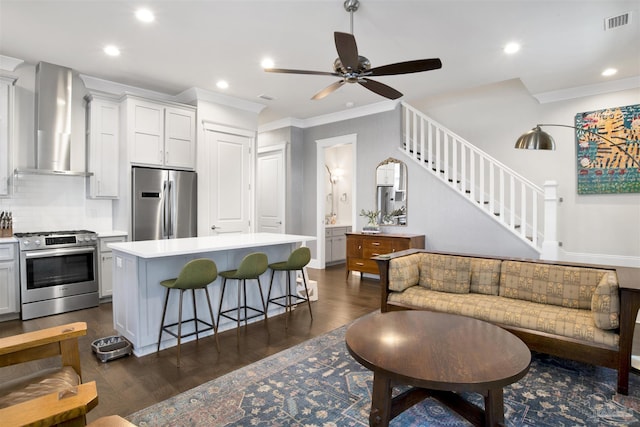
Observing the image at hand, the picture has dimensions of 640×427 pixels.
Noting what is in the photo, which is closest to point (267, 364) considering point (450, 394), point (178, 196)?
point (450, 394)

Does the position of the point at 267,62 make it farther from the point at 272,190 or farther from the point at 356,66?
the point at 272,190

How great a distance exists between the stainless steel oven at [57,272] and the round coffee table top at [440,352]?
3.71 metres

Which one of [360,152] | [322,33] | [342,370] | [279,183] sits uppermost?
[322,33]

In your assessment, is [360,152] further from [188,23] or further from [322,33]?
[188,23]

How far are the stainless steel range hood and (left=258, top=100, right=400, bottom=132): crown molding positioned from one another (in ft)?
12.0

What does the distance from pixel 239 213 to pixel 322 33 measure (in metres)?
3.27

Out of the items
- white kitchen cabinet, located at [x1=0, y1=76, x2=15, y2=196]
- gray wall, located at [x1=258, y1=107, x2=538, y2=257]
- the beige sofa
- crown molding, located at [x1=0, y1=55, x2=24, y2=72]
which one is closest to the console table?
gray wall, located at [x1=258, y1=107, x2=538, y2=257]

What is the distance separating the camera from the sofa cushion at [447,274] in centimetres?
344

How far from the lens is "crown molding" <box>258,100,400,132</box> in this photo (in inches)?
231

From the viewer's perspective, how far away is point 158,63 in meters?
4.20

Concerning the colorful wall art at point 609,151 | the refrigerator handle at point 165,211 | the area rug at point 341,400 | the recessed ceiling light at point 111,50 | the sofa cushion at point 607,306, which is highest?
the recessed ceiling light at point 111,50

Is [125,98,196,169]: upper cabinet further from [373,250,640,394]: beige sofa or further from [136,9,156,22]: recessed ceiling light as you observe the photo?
[373,250,640,394]: beige sofa

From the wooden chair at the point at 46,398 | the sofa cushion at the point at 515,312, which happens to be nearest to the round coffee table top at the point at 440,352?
the sofa cushion at the point at 515,312

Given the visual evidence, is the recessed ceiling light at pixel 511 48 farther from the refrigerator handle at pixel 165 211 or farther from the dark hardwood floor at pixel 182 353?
the refrigerator handle at pixel 165 211
